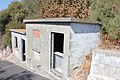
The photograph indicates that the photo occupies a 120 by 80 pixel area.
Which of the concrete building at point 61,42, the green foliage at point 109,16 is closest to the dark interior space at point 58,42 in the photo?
the concrete building at point 61,42

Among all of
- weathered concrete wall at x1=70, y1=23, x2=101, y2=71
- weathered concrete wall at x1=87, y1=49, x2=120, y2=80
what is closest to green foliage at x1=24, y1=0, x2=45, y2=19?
weathered concrete wall at x1=70, y1=23, x2=101, y2=71

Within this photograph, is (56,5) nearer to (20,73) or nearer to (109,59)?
(20,73)

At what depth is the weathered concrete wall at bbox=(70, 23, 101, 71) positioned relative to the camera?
7.63 meters

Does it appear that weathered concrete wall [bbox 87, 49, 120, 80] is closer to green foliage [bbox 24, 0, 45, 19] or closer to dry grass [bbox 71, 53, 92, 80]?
dry grass [bbox 71, 53, 92, 80]

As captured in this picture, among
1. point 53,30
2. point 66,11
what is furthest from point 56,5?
point 53,30

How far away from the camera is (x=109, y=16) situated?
898 cm

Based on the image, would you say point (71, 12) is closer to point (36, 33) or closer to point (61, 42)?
point (61, 42)

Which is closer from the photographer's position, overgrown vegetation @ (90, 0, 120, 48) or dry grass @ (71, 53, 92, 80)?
dry grass @ (71, 53, 92, 80)

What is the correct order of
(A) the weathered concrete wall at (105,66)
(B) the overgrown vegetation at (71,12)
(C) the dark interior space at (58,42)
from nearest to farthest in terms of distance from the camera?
(A) the weathered concrete wall at (105,66), (B) the overgrown vegetation at (71,12), (C) the dark interior space at (58,42)

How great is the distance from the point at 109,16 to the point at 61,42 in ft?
10.7

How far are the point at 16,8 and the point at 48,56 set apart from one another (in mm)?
17544

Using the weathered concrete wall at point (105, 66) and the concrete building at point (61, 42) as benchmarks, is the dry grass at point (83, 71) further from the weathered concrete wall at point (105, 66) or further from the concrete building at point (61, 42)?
the weathered concrete wall at point (105, 66)

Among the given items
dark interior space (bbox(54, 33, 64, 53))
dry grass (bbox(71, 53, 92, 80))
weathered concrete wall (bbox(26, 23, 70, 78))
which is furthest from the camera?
dark interior space (bbox(54, 33, 64, 53))

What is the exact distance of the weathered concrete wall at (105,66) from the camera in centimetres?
607
